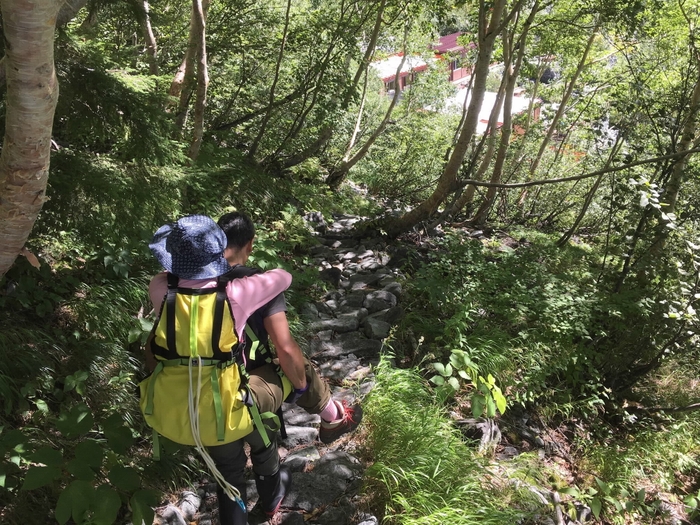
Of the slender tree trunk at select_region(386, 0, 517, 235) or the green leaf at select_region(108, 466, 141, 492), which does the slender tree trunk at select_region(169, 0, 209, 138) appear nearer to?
the slender tree trunk at select_region(386, 0, 517, 235)

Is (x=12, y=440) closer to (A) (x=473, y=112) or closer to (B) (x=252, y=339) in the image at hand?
(B) (x=252, y=339)

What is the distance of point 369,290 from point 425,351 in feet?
4.54

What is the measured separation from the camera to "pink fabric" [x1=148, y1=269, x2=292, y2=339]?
1834 mm

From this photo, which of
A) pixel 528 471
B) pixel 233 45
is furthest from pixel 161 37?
pixel 528 471

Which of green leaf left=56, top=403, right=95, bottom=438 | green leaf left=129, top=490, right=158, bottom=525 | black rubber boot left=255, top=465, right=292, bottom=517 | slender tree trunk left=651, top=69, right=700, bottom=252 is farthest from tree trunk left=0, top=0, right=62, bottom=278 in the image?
slender tree trunk left=651, top=69, right=700, bottom=252

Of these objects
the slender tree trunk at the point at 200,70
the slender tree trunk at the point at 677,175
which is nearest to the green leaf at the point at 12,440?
the slender tree trunk at the point at 200,70

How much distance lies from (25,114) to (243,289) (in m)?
1.26

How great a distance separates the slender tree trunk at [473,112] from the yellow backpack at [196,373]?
5327 mm

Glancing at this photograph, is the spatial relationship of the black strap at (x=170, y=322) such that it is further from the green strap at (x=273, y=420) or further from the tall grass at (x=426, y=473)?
the tall grass at (x=426, y=473)

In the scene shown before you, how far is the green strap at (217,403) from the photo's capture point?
181cm

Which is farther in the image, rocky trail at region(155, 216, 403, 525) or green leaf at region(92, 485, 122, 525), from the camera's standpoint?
rocky trail at region(155, 216, 403, 525)

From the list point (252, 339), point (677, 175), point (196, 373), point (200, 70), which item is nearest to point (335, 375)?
point (252, 339)

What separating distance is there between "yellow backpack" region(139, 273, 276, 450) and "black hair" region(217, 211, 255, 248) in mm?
289

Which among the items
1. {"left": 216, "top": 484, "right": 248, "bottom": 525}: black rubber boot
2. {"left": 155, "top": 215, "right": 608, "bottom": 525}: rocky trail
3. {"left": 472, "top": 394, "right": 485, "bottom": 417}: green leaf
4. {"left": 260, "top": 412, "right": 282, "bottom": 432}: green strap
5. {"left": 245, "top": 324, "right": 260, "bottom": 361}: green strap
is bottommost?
{"left": 155, "top": 215, "right": 608, "bottom": 525}: rocky trail
